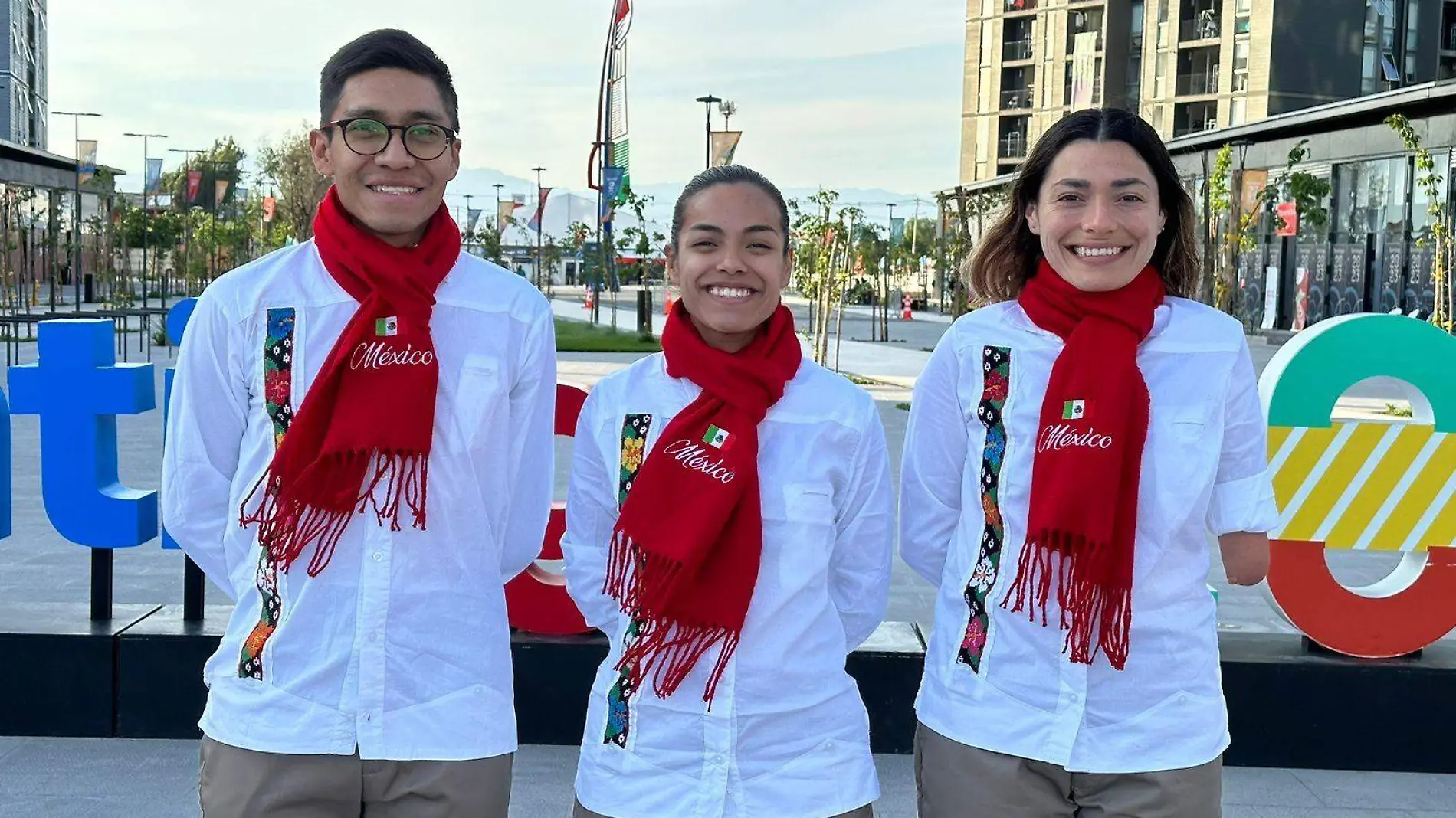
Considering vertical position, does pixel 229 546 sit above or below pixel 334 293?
below

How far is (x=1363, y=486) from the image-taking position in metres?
4.49

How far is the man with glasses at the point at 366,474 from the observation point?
2.34 metres

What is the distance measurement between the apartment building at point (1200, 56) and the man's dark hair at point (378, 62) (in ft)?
140

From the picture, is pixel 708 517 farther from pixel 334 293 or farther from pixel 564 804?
pixel 564 804

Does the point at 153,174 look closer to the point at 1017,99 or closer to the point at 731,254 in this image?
the point at 1017,99

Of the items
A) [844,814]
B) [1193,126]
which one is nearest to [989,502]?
[844,814]

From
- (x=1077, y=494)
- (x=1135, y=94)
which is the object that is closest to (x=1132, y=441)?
(x=1077, y=494)

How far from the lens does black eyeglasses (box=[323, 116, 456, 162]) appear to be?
8.05ft

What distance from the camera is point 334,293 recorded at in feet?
8.05

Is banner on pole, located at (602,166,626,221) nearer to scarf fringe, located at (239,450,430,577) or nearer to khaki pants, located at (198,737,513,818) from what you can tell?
scarf fringe, located at (239,450,430,577)

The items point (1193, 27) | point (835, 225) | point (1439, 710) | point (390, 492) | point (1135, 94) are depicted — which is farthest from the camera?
point (1135, 94)

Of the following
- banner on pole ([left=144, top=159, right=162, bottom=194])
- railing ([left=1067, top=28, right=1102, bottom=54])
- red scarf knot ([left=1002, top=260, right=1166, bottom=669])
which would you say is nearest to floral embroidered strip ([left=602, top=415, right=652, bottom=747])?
red scarf knot ([left=1002, top=260, right=1166, bottom=669])

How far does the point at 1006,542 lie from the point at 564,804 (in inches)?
84.7

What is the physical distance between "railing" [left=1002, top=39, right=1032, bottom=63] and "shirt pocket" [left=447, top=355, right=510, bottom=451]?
68311mm
